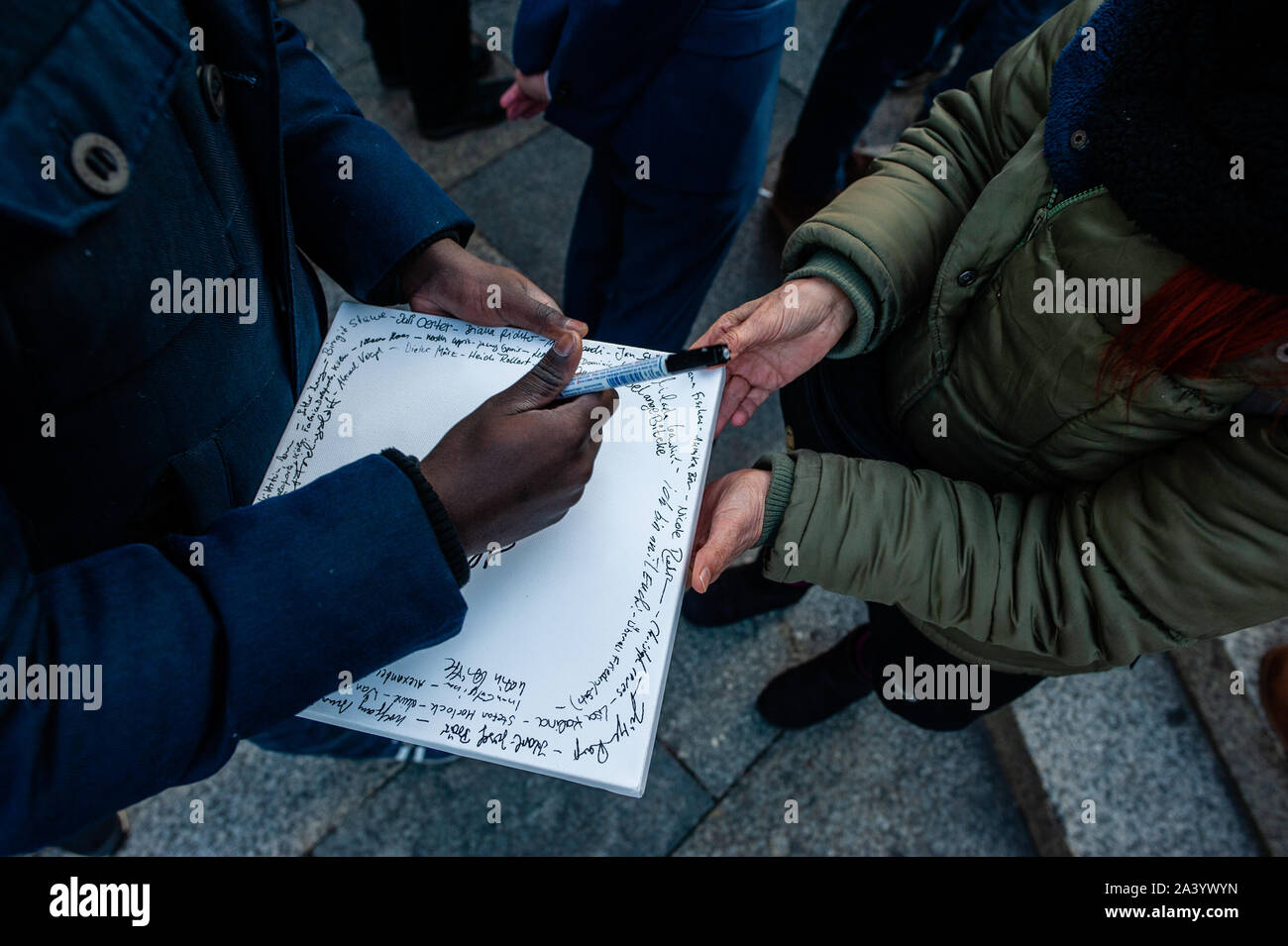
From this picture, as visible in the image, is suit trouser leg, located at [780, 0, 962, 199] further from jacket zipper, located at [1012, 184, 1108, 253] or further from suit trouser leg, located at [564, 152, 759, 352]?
jacket zipper, located at [1012, 184, 1108, 253]

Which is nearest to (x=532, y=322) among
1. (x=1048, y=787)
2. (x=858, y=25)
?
(x=858, y=25)

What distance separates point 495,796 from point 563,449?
1568 mm

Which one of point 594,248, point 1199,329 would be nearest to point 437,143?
point 594,248

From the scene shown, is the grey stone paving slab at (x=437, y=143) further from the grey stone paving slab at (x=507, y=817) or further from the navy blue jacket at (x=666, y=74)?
the grey stone paving slab at (x=507, y=817)

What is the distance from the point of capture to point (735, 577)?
7.80 feet

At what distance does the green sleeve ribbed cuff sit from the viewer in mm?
→ 1309

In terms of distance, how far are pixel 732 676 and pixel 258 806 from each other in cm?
151

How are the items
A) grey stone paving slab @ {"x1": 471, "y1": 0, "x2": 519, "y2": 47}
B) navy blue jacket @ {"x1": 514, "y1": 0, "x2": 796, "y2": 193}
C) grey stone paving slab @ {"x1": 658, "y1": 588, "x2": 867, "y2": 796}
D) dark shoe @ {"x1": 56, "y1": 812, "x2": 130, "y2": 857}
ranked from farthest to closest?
grey stone paving slab @ {"x1": 471, "y1": 0, "x2": 519, "y2": 47} → grey stone paving slab @ {"x1": 658, "y1": 588, "x2": 867, "y2": 796} → dark shoe @ {"x1": 56, "y1": 812, "x2": 130, "y2": 857} → navy blue jacket @ {"x1": 514, "y1": 0, "x2": 796, "y2": 193}

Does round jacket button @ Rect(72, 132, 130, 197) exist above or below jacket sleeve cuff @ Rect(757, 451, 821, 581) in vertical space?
above

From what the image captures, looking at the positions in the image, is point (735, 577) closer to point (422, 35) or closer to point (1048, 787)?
point (1048, 787)

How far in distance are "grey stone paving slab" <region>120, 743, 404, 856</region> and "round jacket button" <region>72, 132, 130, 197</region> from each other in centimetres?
189

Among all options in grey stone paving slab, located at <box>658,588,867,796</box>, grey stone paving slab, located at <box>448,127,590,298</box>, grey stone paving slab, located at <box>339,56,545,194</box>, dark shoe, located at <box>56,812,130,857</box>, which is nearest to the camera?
dark shoe, located at <box>56,812,130,857</box>

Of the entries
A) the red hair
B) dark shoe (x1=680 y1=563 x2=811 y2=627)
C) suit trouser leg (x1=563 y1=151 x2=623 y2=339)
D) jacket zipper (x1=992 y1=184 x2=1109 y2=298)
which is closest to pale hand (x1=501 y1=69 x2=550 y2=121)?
suit trouser leg (x1=563 y1=151 x2=623 y2=339)

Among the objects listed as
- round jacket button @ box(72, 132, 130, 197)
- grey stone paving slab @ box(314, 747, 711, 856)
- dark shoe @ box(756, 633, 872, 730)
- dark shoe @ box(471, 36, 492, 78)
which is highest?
round jacket button @ box(72, 132, 130, 197)
